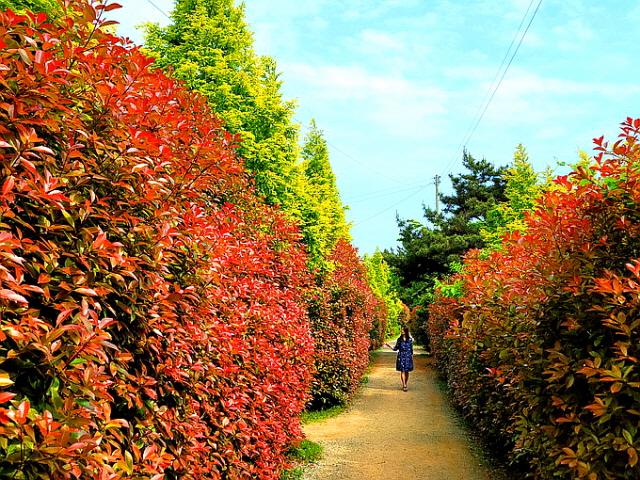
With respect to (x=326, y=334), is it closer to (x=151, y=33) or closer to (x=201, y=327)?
(x=151, y=33)

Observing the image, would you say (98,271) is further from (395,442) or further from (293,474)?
(395,442)

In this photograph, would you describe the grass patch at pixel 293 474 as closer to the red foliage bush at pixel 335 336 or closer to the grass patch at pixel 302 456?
the grass patch at pixel 302 456

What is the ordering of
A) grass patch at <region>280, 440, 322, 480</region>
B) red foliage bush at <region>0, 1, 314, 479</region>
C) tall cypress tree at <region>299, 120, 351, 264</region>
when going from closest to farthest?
red foliage bush at <region>0, 1, 314, 479</region>
grass patch at <region>280, 440, 322, 480</region>
tall cypress tree at <region>299, 120, 351, 264</region>

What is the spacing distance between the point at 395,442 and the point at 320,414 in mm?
3023

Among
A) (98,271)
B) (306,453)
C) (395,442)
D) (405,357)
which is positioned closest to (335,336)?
(395,442)

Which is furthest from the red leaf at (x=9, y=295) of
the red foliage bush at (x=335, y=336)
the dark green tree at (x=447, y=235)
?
the dark green tree at (x=447, y=235)

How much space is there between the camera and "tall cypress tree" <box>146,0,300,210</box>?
1012 centimetres

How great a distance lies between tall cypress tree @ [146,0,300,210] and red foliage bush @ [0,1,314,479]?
7.20 metres

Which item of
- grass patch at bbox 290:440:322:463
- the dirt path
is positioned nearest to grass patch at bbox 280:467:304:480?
the dirt path

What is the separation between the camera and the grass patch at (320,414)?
11508 millimetres

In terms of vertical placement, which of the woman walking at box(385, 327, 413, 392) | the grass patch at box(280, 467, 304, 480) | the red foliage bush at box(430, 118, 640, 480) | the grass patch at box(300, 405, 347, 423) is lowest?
the grass patch at box(300, 405, 347, 423)

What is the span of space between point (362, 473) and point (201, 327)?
17.8ft

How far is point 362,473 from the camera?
7.49 metres

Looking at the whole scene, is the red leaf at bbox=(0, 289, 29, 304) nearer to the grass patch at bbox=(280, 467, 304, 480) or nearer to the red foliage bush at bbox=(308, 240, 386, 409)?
the grass patch at bbox=(280, 467, 304, 480)
